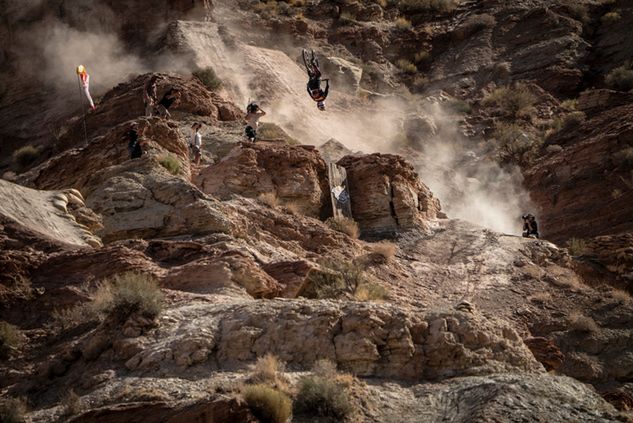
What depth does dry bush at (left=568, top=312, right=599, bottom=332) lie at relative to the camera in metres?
21.0

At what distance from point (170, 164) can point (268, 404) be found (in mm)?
12265

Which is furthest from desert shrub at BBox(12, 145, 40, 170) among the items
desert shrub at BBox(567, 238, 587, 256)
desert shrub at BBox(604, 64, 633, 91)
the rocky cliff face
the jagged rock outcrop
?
A: desert shrub at BBox(604, 64, 633, 91)

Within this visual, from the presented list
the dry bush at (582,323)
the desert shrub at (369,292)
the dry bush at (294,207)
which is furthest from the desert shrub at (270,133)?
the desert shrub at (369,292)

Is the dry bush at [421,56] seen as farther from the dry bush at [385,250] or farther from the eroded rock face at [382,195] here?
the dry bush at [385,250]

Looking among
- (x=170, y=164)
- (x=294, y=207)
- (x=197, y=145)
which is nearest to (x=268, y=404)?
(x=170, y=164)

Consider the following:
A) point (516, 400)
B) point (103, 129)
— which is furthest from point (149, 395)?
point (103, 129)

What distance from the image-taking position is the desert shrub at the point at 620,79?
41938mm

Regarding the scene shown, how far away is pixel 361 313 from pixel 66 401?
13.5 feet

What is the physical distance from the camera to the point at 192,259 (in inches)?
658

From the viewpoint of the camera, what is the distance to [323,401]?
1152cm

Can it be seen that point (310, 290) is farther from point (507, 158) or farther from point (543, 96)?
Result: point (543, 96)

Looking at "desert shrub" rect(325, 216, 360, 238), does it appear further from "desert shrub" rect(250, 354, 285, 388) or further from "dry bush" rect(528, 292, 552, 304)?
"desert shrub" rect(250, 354, 285, 388)

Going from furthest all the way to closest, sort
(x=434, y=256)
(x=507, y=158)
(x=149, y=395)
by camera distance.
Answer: (x=507, y=158) < (x=434, y=256) < (x=149, y=395)

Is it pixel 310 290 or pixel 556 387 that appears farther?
pixel 310 290
